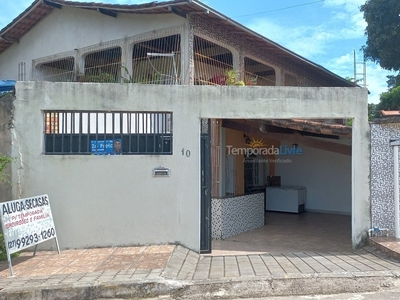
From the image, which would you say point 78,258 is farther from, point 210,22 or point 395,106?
point 395,106

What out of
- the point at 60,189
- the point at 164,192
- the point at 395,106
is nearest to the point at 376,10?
the point at 395,106

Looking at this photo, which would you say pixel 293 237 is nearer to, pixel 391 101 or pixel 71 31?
pixel 71 31

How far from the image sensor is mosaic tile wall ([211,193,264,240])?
877cm

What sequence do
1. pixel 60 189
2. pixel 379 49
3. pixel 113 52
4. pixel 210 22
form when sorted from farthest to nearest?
pixel 379 49 < pixel 113 52 < pixel 210 22 < pixel 60 189

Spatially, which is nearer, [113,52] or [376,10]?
[113,52]

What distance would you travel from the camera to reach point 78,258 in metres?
6.11

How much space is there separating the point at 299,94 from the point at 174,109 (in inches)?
101

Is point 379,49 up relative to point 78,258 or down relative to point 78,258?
up

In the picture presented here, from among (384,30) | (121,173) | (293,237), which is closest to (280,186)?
(293,237)

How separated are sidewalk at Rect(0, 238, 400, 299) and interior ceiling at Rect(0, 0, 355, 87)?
6219 mm

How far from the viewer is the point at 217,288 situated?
196 inches

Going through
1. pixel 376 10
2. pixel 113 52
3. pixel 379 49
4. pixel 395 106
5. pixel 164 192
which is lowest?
pixel 164 192

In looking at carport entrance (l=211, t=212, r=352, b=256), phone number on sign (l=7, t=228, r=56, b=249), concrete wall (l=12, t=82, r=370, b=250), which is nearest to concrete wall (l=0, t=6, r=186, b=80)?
concrete wall (l=12, t=82, r=370, b=250)

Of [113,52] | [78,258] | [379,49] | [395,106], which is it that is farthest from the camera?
[379,49]
